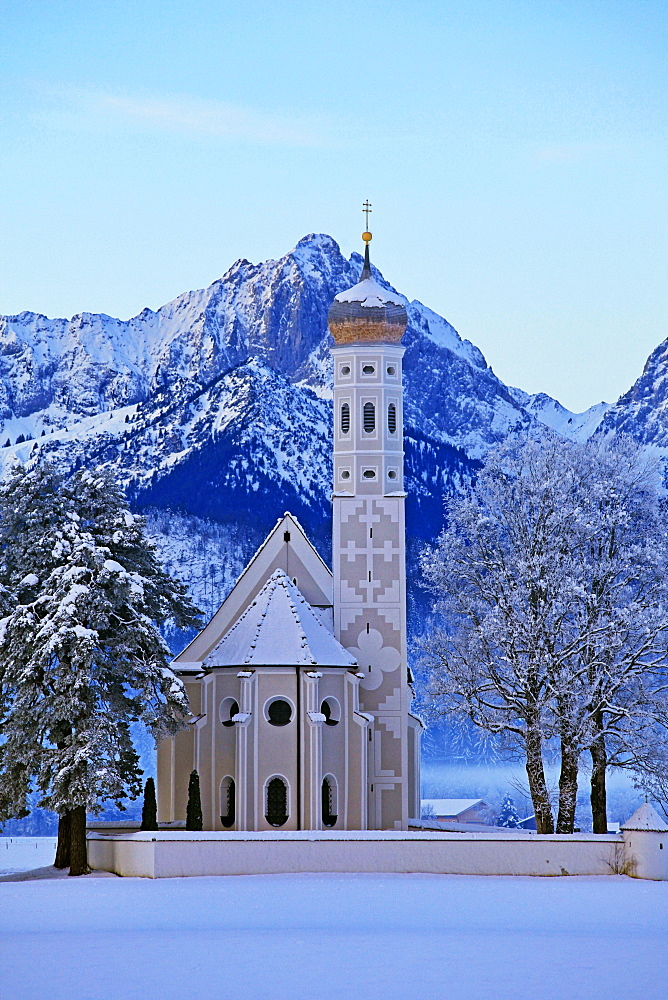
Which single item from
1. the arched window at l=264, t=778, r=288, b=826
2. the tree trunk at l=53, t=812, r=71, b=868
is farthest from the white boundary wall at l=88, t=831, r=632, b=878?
the arched window at l=264, t=778, r=288, b=826

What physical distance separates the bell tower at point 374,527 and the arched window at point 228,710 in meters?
4.74

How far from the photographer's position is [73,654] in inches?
1794

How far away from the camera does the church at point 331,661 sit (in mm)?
53031

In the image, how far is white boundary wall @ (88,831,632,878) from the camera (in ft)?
146

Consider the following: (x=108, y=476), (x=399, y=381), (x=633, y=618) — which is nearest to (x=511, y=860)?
(x=633, y=618)

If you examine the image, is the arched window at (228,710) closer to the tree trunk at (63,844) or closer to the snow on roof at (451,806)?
the tree trunk at (63,844)

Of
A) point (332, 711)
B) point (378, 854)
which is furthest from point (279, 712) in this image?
point (378, 854)

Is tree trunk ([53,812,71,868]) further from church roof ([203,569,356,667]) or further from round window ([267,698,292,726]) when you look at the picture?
church roof ([203,569,356,667])

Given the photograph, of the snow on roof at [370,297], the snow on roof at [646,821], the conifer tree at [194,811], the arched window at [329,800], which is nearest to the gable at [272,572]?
the arched window at [329,800]

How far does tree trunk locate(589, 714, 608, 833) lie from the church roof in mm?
9695

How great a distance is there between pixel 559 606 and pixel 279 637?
10591 mm

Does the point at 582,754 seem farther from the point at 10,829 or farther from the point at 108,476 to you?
the point at 10,829

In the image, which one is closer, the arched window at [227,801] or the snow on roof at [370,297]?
the arched window at [227,801]

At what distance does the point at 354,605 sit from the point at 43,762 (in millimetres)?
15225
